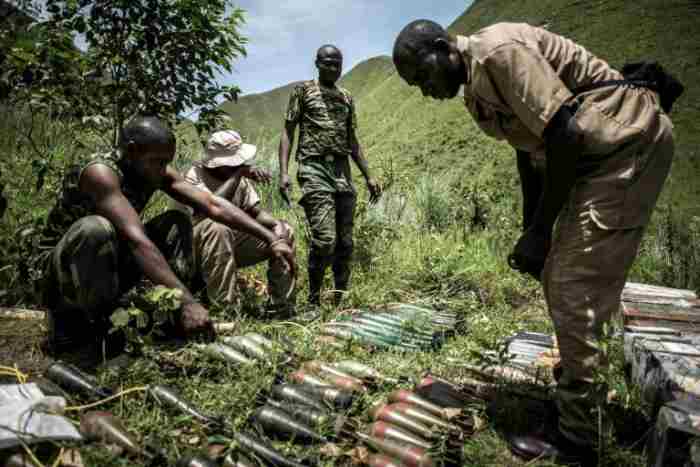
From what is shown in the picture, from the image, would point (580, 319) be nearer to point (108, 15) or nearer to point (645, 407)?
point (645, 407)

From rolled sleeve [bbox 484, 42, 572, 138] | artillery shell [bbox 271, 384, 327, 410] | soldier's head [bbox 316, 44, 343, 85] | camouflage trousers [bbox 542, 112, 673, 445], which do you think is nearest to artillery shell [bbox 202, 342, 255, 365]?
artillery shell [bbox 271, 384, 327, 410]

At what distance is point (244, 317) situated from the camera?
10.2 feet

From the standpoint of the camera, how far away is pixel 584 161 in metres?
1.89

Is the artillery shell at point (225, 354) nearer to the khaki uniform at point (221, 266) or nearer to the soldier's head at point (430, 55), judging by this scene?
the khaki uniform at point (221, 266)

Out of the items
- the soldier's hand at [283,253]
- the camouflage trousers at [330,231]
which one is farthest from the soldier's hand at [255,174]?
the soldier's hand at [283,253]

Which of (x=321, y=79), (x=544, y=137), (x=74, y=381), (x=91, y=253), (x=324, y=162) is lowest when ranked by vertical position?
(x=74, y=381)

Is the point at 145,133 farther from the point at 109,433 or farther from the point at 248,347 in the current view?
the point at 109,433

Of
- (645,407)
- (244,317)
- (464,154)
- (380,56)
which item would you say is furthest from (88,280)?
(380,56)

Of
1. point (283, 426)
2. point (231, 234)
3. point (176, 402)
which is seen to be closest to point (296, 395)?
point (283, 426)

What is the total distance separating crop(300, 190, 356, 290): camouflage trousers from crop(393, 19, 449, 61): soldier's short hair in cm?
214

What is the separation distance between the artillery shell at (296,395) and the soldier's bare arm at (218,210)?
41.3 inches

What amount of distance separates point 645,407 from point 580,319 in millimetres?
739

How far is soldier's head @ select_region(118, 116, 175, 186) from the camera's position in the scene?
8.54 ft

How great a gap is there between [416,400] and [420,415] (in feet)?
0.43
